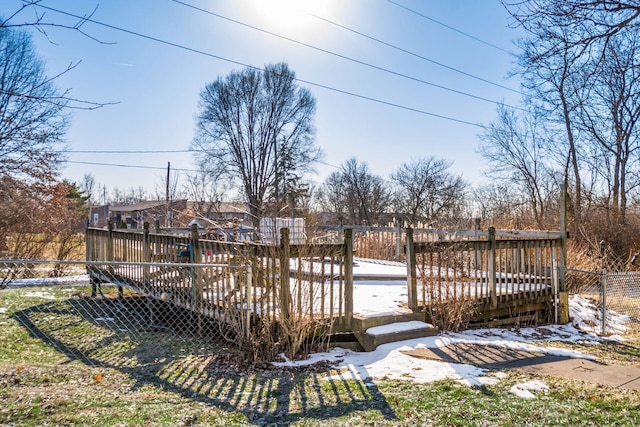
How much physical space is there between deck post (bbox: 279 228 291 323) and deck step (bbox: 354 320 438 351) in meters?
1.07

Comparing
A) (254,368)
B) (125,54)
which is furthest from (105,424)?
(125,54)

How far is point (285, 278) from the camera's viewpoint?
4.91 m

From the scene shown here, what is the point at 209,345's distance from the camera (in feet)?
18.7

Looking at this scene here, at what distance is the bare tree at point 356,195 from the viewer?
35.3 metres

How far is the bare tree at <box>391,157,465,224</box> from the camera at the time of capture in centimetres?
3169

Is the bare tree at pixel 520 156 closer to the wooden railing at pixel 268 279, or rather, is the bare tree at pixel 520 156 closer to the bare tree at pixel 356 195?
the bare tree at pixel 356 195

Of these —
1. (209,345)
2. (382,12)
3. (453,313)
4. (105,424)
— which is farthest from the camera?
(382,12)

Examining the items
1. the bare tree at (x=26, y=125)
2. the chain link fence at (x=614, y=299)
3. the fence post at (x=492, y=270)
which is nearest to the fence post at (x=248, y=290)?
the fence post at (x=492, y=270)

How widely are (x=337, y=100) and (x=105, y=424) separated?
51.1ft

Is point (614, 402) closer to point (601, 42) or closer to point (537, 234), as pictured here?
point (601, 42)

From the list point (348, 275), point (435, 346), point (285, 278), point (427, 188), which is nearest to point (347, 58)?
point (348, 275)

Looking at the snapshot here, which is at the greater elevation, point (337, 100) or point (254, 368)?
point (337, 100)

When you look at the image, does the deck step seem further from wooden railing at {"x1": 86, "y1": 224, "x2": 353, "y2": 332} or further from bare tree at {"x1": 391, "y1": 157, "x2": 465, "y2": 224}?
bare tree at {"x1": 391, "y1": 157, "x2": 465, "y2": 224}

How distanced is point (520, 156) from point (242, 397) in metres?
23.2
